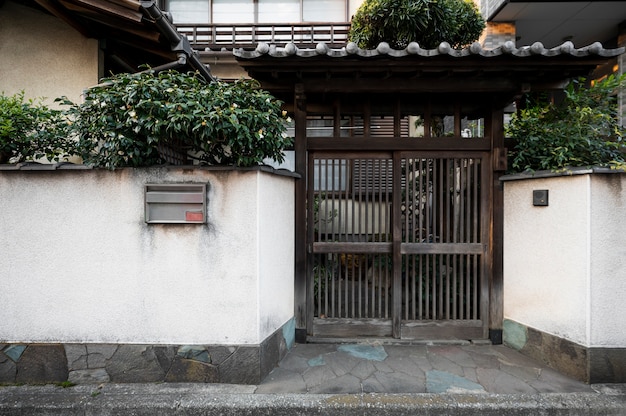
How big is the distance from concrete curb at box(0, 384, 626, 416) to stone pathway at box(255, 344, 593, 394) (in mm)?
157

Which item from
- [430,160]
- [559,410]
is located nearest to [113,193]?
[430,160]

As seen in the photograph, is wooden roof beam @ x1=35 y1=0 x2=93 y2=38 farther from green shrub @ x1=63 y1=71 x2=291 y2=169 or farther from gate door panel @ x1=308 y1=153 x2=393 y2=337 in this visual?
gate door panel @ x1=308 y1=153 x2=393 y2=337

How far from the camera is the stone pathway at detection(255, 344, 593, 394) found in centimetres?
391

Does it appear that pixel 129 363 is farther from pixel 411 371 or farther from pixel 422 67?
pixel 422 67

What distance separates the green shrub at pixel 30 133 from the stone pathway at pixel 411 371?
428 cm

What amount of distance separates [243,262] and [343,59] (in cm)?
320

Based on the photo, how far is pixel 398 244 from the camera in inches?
206

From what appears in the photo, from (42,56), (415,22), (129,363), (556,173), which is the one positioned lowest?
(129,363)

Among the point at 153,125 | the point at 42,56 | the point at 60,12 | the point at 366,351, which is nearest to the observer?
the point at 153,125

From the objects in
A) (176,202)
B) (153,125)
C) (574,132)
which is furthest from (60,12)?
(574,132)

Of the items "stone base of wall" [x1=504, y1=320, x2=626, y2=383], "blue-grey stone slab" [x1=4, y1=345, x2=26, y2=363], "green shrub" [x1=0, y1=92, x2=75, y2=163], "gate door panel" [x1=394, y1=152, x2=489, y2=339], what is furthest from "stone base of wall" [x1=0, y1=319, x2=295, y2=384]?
"stone base of wall" [x1=504, y1=320, x2=626, y2=383]

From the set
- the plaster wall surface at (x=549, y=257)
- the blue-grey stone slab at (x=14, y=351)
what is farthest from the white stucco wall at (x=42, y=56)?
the plaster wall surface at (x=549, y=257)

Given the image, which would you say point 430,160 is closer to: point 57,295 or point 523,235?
point 523,235

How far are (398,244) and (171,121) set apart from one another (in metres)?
3.87
